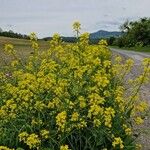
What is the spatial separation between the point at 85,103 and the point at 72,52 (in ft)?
10.7

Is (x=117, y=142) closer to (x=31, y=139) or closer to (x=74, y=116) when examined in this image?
(x=74, y=116)

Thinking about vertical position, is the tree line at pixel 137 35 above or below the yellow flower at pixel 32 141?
below

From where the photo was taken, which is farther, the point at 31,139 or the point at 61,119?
the point at 61,119

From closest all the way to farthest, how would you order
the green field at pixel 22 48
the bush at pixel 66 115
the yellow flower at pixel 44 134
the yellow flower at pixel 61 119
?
the yellow flower at pixel 61 119 < the yellow flower at pixel 44 134 < the bush at pixel 66 115 < the green field at pixel 22 48

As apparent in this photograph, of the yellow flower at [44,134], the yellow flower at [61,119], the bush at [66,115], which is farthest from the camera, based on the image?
the bush at [66,115]

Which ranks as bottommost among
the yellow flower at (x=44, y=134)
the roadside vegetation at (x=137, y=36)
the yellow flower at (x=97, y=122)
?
the roadside vegetation at (x=137, y=36)

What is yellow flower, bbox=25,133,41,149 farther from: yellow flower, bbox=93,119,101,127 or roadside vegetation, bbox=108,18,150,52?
roadside vegetation, bbox=108,18,150,52

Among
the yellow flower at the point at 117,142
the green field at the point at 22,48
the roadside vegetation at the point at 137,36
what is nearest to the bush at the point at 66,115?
the yellow flower at the point at 117,142

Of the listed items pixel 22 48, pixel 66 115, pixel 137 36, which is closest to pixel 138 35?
pixel 137 36

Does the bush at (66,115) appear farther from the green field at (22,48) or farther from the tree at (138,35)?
the tree at (138,35)

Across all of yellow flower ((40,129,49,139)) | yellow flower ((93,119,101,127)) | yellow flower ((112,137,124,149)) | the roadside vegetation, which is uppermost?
yellow flower ((93,119,101,127))

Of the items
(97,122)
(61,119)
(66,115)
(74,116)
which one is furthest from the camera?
(66,115)

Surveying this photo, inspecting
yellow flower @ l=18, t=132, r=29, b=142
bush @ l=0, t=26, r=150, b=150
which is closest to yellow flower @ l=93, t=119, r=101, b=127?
bush @ l=0, t=26, r=150, b=150

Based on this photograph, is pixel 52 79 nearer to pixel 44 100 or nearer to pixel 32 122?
pixel 44 100
